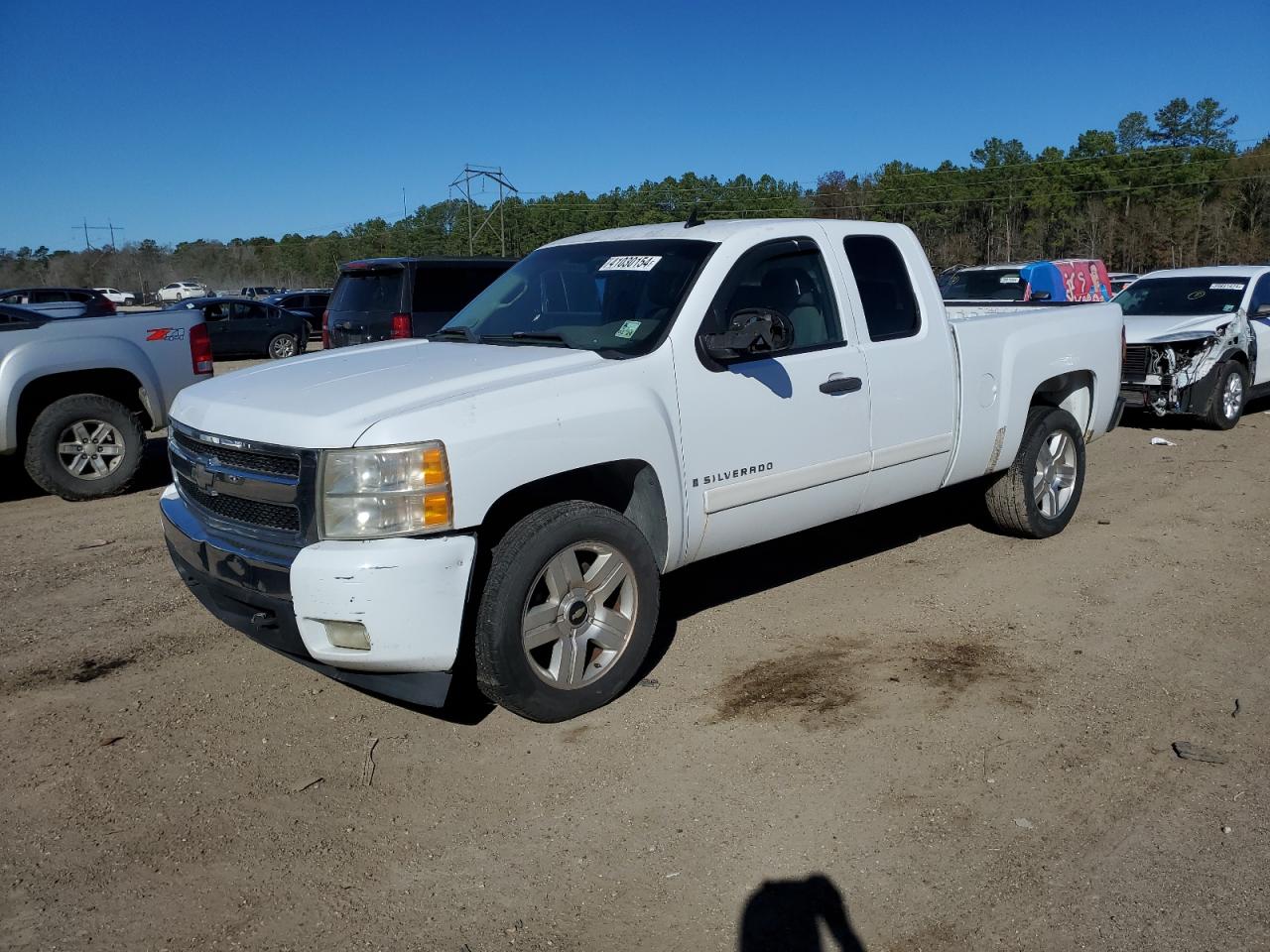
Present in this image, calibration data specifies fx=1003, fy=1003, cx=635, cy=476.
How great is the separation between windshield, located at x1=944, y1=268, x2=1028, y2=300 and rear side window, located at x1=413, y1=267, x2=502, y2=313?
8352mm

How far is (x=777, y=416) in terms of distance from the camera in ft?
14.9

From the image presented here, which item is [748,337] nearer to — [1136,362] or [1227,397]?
[1136,362]

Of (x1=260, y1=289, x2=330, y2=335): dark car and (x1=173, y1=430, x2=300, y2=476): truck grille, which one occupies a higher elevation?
(x1=260, y1=289, x2=330, y2=335): dark car

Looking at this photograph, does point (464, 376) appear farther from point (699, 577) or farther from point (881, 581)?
point (881, 581)

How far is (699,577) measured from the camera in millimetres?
→ 5945

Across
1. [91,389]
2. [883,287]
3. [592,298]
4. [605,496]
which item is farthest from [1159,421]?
[91,389]

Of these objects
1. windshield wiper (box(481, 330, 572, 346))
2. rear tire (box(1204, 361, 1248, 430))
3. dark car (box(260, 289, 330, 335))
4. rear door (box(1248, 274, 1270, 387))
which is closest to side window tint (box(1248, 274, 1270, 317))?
rear door (box(1248, 274, 1270, 387))

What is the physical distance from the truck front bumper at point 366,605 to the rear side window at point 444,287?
7.86 metres

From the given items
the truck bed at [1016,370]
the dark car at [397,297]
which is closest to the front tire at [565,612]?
the truck bed at [1016,370]

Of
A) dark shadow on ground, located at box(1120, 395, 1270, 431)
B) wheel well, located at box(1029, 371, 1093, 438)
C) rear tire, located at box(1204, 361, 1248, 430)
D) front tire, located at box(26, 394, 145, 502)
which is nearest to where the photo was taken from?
wheel well, located at box(1029, 371, 1093, 438)

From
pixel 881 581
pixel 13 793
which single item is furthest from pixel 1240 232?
pixel 13 793

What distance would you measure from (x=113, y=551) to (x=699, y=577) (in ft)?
12.9

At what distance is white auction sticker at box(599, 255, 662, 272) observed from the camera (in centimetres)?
468

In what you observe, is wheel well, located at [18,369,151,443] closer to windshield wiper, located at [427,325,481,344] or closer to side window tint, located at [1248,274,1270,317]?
windshield wiper, located at [427,325,481,344]
